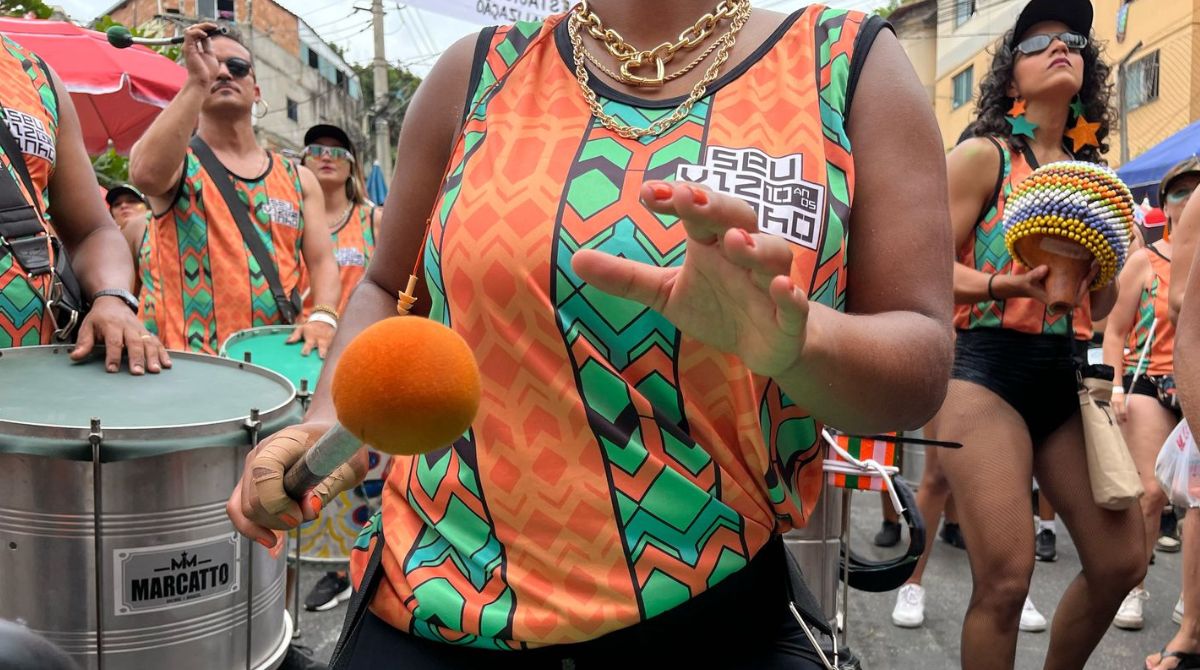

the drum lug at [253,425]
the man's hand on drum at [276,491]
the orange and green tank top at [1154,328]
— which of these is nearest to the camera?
the man's hand on drum at [276,491]

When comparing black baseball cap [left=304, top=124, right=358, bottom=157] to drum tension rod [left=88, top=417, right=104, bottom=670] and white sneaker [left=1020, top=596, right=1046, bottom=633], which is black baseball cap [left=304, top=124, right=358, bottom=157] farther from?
white sneaker [left=1020, top=596, right=1046, bottom=633]

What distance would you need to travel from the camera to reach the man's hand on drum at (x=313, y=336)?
3.37 m

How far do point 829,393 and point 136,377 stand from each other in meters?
1.81

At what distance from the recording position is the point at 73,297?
2.46 metres

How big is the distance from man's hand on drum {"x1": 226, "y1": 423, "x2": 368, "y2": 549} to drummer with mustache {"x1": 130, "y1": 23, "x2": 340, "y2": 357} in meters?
2.27

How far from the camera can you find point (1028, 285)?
9.19 feet

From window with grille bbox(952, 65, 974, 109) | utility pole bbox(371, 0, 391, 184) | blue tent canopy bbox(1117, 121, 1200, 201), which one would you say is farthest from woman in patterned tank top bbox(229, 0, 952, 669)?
window with grille bbox(952, 65, 974, 109)

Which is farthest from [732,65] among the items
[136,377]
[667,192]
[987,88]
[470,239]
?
[987,88]

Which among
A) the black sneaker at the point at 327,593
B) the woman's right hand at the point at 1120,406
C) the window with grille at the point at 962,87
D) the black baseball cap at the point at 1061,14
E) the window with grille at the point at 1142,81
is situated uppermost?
the window with grille at the point at 962,87

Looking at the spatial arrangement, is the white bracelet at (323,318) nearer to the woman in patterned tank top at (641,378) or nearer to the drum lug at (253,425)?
the drum lug at (253,425)

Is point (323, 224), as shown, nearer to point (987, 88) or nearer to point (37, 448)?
point (37, 448)

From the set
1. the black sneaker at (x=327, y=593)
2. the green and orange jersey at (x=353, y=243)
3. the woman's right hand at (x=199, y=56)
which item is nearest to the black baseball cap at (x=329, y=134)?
the green and orange jersey at (x=353, y=243)

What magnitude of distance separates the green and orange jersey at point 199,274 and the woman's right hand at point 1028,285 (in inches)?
106

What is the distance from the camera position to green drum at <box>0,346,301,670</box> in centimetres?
189
